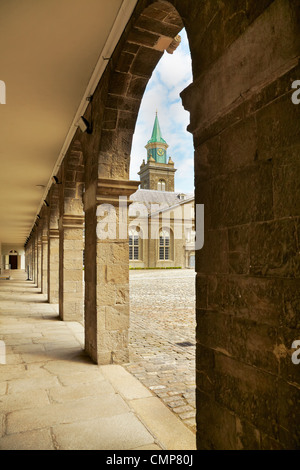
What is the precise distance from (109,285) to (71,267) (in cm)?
274

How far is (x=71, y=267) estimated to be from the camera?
625 centimetres

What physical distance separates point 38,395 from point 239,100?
8.72 ft

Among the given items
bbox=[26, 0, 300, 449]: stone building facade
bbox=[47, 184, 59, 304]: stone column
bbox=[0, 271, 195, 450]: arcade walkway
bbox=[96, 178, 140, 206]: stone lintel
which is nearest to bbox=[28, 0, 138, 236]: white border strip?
bbox=[26, 0, 300, 449]: stone building facade

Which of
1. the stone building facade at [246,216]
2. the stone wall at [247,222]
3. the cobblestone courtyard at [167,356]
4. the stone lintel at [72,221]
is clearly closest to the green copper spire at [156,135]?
the cobblestone courtyard at [167,356]

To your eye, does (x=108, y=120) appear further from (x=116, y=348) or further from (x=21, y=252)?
(x=21, y=252)

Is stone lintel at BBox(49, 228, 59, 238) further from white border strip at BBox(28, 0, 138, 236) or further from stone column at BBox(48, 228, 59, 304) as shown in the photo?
white border strip at BBox(28, 0, 138, 236)

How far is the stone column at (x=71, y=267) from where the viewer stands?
614 cm

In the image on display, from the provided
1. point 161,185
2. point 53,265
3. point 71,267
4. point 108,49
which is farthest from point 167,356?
point 161,185

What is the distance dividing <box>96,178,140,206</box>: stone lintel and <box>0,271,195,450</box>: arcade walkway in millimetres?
1767

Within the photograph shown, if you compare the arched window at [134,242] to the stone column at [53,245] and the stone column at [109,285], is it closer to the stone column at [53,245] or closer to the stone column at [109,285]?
the stone column at [53,245]

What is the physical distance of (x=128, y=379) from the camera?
317 centimetres

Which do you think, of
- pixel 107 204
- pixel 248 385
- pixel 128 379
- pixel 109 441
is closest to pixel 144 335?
pixel 128 379

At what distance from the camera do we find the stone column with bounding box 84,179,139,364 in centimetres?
363

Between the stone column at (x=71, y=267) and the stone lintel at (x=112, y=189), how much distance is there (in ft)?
8.08
